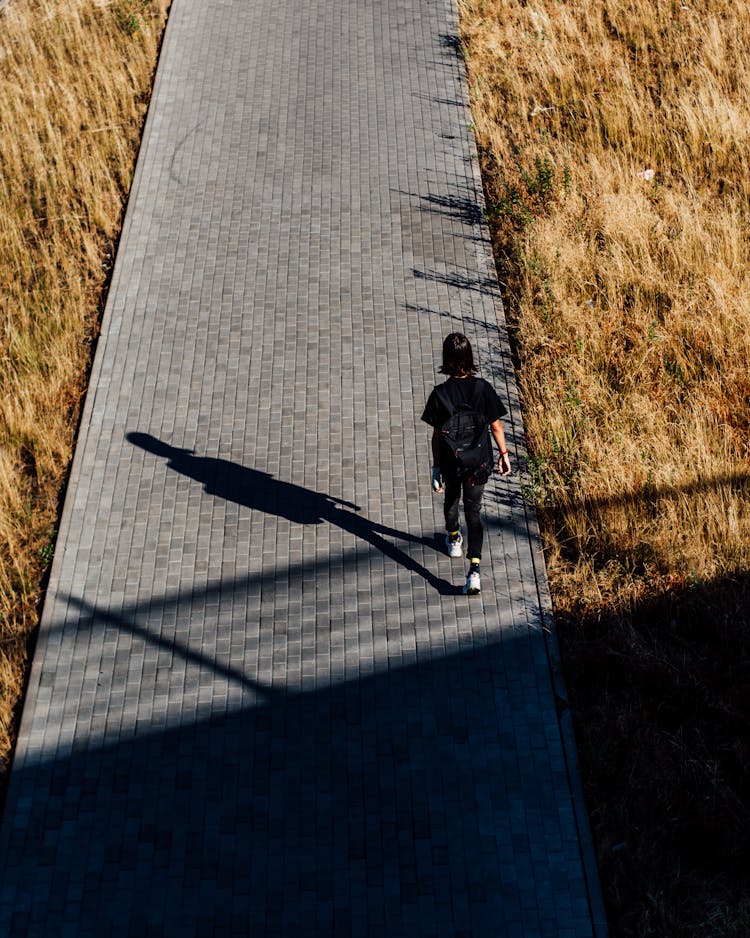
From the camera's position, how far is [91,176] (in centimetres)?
978

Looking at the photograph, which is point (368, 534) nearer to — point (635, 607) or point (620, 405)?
point (635, 607)

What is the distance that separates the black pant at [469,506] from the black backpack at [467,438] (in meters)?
0.07

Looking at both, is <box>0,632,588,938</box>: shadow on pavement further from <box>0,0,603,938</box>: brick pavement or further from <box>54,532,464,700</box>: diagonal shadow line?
<box>54,532,464,700</box>: diagonal shadow line

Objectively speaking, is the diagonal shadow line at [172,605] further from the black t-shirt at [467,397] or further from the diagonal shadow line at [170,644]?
the black t-shirt at [467,397]

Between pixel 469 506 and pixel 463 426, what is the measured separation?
21.2 inches

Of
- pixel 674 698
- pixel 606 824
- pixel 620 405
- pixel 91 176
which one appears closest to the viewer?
pixel 606 824

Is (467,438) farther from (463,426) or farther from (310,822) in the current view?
(310,822)

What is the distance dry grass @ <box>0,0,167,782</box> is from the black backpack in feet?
9.49

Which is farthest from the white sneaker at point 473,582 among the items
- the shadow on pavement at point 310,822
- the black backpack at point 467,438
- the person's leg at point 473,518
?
the black backpack at point 467,438

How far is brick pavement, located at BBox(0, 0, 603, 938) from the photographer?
4.79 m

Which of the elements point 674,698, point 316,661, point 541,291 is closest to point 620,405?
point 541,291

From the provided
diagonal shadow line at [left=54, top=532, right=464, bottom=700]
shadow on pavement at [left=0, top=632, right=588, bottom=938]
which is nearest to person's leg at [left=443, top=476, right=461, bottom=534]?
diagonal shadow line at [left=54, top=532, right=464, bottom=700]

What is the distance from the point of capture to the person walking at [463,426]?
18.1 feet

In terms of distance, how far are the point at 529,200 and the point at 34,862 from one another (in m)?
6.94
